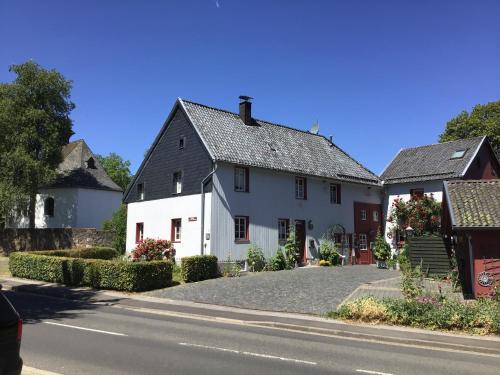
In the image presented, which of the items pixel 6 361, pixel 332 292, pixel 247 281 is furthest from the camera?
Answer: pixel 247 281

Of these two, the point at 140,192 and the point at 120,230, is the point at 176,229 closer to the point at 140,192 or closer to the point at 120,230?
the point at 140,192

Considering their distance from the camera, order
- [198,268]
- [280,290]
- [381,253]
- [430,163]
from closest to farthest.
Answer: [280,290], [198,268], [381,253], [430,163]

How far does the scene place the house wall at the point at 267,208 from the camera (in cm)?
2645

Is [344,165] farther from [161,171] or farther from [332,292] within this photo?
[332,292]

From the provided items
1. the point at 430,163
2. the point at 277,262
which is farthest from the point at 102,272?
the point at 430,163

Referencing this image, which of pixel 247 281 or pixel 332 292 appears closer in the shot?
pixel 332 292

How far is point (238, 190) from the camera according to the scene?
2753 centimetres

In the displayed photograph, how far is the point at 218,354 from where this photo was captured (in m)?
9.17

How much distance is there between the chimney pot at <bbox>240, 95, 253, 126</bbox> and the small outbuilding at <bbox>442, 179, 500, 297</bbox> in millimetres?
16100

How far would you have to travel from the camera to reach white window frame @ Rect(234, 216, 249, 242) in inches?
1071

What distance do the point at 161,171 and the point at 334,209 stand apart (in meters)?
11.7

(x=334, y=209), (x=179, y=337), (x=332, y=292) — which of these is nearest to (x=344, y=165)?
(x=334, y=209)

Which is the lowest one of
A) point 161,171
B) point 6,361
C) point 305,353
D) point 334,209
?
point 305,353

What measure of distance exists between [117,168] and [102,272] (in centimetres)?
5860
